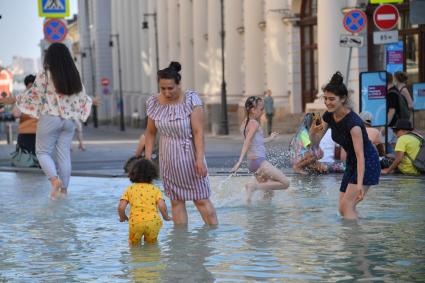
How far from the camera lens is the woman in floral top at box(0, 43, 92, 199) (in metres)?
14.8

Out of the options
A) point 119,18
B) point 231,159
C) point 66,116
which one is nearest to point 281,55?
point 231,159

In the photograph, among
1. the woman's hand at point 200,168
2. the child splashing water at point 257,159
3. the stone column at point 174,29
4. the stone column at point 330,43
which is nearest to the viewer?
the woman's hand at point 200,168

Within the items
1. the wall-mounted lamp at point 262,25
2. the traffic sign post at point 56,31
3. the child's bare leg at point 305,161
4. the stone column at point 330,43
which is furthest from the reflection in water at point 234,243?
the wall-mounted lamp at point 262,25

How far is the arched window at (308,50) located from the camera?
4125cm

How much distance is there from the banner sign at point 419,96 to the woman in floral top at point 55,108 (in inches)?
384

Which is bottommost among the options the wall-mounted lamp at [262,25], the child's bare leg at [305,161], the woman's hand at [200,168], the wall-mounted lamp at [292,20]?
the child's bare leg at [305,161]

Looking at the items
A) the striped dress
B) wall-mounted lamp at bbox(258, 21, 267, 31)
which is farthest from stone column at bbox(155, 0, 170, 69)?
the striped dress

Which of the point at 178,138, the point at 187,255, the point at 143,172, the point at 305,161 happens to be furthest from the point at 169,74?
the point at 305,161

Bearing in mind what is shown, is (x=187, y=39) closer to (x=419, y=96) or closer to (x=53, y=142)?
(x=419, y=96)

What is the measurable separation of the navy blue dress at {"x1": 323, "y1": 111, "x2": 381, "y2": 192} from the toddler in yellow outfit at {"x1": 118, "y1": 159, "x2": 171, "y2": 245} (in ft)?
6.56

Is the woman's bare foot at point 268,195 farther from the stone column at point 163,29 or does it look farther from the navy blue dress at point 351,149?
the stone column at point 163,29

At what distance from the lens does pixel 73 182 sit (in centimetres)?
1861

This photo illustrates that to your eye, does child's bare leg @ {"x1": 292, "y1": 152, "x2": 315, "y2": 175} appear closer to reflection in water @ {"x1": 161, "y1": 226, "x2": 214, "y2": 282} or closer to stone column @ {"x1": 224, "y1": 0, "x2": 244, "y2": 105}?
reflection in water @ {"x1": 161, "y1": 226, "x2": 214, "y2": 282}

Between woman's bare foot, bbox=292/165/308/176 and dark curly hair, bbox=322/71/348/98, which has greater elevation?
dark curly hair, bbox=322/71/348/98
